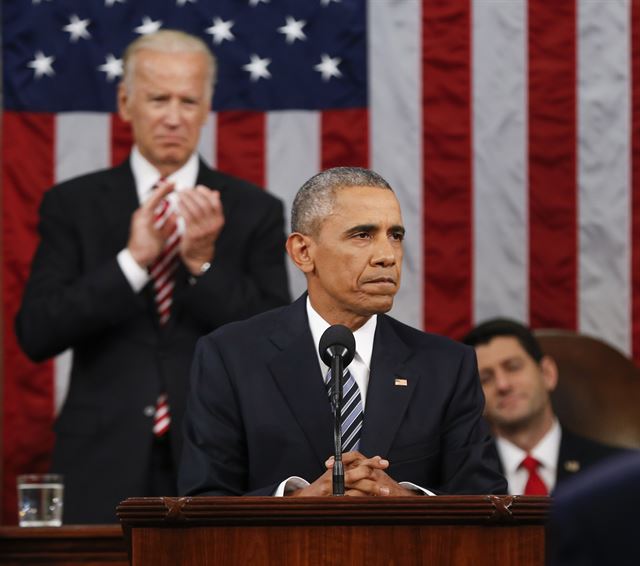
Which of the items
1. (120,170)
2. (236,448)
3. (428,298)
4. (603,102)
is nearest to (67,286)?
(120,170)

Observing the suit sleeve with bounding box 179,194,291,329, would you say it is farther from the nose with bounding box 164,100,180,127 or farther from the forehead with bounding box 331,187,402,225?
the forehead with bounding box 331,187,402,225

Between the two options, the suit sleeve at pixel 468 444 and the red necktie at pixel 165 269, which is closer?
the suit sleeve at pixel 468 444

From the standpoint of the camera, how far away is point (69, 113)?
512cm

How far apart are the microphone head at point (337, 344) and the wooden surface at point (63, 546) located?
1.14m

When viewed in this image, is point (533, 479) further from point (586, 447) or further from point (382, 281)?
point (382, 281)

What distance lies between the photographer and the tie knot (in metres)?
4.48

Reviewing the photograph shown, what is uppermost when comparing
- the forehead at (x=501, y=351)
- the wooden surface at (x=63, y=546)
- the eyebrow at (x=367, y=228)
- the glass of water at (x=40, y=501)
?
the eyebrow at (x=367, y=228)

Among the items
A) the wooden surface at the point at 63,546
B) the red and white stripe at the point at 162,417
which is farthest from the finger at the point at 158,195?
the wooden surface at the point at 63,546

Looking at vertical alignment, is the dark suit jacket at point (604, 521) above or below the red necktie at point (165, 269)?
below

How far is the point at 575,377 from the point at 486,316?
1.92 feet

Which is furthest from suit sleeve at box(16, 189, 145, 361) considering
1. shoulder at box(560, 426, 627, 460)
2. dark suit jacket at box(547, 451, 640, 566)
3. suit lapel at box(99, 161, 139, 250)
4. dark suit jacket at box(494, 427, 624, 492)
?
dark suit jacket at box(547, 451, 640, 566)

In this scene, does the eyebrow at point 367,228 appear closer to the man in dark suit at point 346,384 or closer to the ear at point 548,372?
the man in dark suit at point 346,384

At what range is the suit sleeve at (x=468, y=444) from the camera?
2.62m

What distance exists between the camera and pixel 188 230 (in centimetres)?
382
